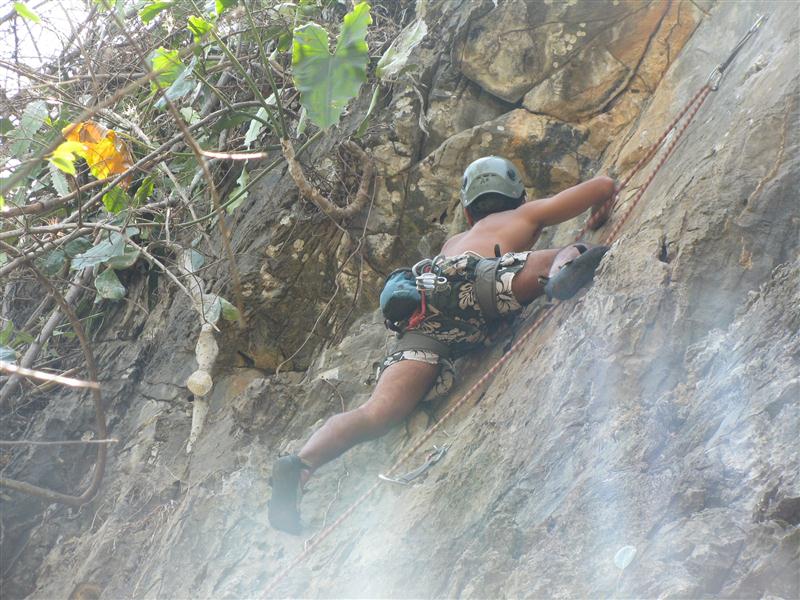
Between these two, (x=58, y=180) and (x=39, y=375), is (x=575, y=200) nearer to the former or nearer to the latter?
→ (x=39, y=375)

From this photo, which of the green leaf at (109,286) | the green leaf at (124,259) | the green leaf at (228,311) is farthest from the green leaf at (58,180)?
the green leaf at (228,311)

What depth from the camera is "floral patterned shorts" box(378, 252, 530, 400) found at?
12.6 feet

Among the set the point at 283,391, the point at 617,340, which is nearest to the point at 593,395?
the point at 617,340

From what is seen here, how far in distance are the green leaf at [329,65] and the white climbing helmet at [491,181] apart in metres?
0.69

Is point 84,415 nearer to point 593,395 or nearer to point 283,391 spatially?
point 283,391

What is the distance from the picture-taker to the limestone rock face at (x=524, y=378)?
7.71ft

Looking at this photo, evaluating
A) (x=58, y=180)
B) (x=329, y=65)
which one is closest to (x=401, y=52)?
(x=329, y=65)

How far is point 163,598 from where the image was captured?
3963 mm

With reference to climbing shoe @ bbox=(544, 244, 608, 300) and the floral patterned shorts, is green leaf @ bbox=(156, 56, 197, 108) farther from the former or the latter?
climbing shoe @ bbox=(544, 244, 608, 300)

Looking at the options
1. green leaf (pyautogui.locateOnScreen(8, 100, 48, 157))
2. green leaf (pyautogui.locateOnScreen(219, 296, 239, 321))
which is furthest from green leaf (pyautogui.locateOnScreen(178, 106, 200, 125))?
green leaf (pyautogui.locateOnScreen(219, 296, 239, 321))

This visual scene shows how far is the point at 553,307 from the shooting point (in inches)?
145

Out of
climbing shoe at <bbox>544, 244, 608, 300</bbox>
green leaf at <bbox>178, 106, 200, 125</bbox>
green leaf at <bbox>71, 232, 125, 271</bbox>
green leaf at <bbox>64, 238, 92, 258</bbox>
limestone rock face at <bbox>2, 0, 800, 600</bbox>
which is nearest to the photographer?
limestone rock face at <bbox>2, 0, 800, 600</bbox>

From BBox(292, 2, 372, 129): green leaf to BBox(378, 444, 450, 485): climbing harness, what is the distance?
60.9 inches

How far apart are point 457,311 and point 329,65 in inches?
47.7
